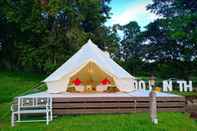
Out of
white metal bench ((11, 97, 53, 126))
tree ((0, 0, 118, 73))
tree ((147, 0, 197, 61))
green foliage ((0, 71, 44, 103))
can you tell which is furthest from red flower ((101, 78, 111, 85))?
tree ((0, 0, 118, 73))

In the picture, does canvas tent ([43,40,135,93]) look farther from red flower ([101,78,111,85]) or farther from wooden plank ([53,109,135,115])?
wooden plank ([53,109,135,115])

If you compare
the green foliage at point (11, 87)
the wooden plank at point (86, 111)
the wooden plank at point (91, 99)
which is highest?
the green foliage at point (11, 87)

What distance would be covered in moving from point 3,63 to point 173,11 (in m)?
14.0

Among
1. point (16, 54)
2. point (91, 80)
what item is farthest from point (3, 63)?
point (91, 80)

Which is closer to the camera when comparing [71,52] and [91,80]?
[91,80]

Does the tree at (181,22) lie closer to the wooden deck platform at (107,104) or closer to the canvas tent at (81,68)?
the canvas tent at (81,68)

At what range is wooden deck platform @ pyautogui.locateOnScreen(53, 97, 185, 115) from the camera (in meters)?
11.0

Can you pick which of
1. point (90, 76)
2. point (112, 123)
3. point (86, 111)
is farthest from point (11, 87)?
point (112, 123)

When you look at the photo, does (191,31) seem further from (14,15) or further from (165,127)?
(165,127)

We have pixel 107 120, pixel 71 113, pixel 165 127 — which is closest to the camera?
pixel 165 127

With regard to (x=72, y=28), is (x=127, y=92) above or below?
below

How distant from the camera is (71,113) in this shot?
10992 millimetres

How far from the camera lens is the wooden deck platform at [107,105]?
11.0m

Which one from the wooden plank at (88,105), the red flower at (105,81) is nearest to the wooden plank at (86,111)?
the wooden plank at (88,105)
